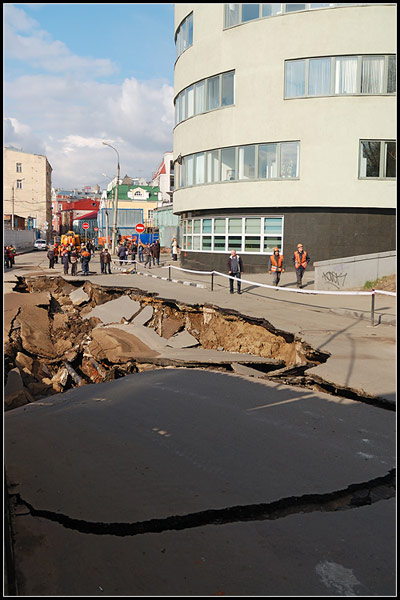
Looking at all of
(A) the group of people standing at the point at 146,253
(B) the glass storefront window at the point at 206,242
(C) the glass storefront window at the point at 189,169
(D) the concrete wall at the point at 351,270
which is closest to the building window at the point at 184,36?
(C) the glass storefront window at the point at 189,169

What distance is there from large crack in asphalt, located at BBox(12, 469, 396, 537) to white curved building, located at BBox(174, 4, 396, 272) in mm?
18881

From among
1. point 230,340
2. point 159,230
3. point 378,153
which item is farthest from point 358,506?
point 159,230

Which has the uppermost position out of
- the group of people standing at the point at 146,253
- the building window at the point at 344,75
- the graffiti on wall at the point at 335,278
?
the building window at the point at 344,75

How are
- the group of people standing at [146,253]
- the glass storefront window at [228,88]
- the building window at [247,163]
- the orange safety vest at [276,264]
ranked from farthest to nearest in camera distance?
the group of people standing at [146,253] → the glass storefront window at [228,88] → the building window at [247,163] → the orange safety vest at [276,264]

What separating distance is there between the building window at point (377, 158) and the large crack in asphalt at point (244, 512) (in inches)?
769

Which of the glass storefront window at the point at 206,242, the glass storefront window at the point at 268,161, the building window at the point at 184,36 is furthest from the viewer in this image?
the building window at the point at 184,36

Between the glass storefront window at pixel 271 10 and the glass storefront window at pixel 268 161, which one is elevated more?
the glass storefront window at pixel 271 10

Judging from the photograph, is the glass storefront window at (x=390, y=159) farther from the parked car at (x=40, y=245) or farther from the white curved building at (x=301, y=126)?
the parked car at (x=40, y=245)

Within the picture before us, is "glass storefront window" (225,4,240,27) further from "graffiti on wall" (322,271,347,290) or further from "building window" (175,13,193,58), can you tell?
"graffiti on wall" (322,271,347,290)

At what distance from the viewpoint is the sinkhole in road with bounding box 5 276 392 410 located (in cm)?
949

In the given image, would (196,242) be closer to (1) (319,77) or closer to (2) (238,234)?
(2) (238,234)

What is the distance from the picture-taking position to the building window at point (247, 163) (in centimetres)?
2238

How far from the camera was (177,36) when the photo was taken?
1113 inches

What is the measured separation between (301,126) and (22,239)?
172ft
